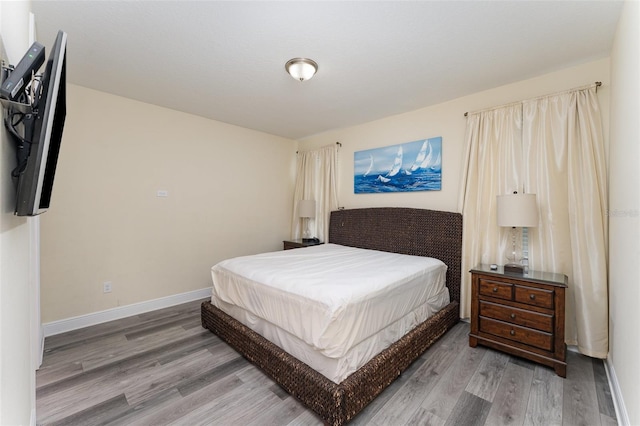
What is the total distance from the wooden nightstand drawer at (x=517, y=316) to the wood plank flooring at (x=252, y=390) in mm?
332

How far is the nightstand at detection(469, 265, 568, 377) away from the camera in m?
2.11

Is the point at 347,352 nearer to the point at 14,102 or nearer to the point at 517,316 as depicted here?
the point at 517,316

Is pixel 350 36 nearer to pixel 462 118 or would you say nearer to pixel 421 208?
pixel 462 118

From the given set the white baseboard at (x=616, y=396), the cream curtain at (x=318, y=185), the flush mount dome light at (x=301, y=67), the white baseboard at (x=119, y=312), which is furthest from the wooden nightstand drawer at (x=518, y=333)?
the white baseboard at (x=119, y=312)

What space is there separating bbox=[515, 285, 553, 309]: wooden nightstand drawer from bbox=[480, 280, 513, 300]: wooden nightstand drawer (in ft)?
0.19

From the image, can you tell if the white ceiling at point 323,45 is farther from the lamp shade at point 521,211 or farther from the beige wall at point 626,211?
the lamp shade at point 521,211

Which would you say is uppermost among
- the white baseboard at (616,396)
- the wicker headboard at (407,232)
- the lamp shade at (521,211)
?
the lamp shade at (521,211)

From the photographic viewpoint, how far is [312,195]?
16.0 ft

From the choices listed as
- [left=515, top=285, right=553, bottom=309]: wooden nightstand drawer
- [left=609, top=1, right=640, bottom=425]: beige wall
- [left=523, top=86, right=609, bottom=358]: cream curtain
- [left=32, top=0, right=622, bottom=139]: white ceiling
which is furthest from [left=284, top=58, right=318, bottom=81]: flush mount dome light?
[left=515, top=285, right=553, bottom=309]: wooden nightstand drawer

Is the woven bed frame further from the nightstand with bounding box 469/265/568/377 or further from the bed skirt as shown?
the nightstand with bounding box 469/265/568/377

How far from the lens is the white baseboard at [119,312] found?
2804mm

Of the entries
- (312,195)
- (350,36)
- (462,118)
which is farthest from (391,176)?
(350,36)

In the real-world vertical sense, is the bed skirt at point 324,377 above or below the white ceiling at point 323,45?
below

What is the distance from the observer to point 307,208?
460cm
